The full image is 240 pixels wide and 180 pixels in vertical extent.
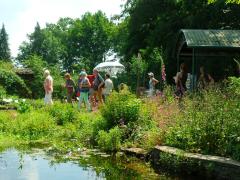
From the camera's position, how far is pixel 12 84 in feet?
120

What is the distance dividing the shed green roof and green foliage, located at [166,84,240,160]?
911 cm

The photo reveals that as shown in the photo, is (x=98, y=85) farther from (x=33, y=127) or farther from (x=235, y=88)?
(x=235, y=88)

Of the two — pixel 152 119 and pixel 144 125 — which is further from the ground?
pixel 152 119

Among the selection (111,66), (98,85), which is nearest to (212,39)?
(98,85)

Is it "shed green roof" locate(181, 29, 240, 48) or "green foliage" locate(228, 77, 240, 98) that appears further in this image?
"shed green roof" locate(181, 29, 240, 48)

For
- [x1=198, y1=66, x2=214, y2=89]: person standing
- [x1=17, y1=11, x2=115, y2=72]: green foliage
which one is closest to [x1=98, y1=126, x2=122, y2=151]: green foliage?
[x1=198, y1=66, x2=214, y2=89]: person standing

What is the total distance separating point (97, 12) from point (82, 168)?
314 feet

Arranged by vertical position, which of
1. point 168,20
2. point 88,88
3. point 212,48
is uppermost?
point 168,20

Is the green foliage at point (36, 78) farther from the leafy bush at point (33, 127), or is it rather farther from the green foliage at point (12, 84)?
the leafy bush at point (33, 127)

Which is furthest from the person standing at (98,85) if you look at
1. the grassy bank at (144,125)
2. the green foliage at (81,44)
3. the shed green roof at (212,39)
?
the green foliage at (81,44)

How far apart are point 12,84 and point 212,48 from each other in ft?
66.5

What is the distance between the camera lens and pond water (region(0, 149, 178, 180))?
883 cm

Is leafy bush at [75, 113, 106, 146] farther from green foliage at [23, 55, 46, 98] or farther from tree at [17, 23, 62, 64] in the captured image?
tree at [17, 23, 62, 64]

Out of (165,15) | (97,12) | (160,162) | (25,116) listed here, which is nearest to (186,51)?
(25,116)
